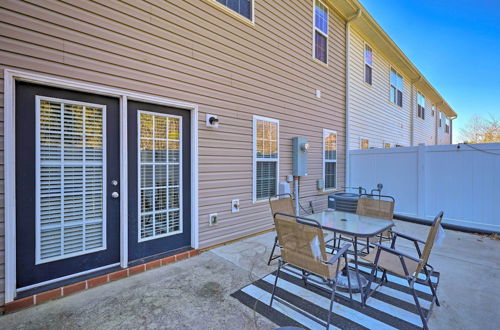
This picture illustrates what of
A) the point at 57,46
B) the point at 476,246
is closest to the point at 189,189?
the point at 57,46

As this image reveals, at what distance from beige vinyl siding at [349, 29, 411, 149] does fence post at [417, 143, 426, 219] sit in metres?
1.82

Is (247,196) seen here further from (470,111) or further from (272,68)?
(470,111)

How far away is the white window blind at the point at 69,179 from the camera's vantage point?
2264 mm

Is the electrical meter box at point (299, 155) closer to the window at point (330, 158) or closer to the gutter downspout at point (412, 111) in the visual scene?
the window at point (330, 158)

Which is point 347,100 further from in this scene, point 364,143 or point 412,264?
point 412,264

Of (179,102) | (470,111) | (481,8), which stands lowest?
(179,102)

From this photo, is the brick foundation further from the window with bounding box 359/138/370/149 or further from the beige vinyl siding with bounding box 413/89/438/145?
the beige vinyl siding with bounding box 413/89/438/145

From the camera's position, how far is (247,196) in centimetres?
407

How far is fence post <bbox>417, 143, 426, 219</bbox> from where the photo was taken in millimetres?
5195

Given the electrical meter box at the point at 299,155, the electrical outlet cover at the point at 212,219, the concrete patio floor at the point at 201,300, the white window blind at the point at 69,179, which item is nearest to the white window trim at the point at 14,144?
the white window blind at the point at 69,179

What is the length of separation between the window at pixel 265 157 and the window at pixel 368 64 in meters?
4.91

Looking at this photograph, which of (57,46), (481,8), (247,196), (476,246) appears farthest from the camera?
(481,8)

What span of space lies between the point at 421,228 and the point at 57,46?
21.3ft

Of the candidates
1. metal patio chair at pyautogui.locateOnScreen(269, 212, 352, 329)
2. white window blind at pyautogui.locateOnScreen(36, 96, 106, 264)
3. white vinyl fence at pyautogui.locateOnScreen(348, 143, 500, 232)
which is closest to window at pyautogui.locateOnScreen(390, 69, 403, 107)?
white vinyl fence at pyautogui.locateOnScreen(348, 143, 500, 232)
